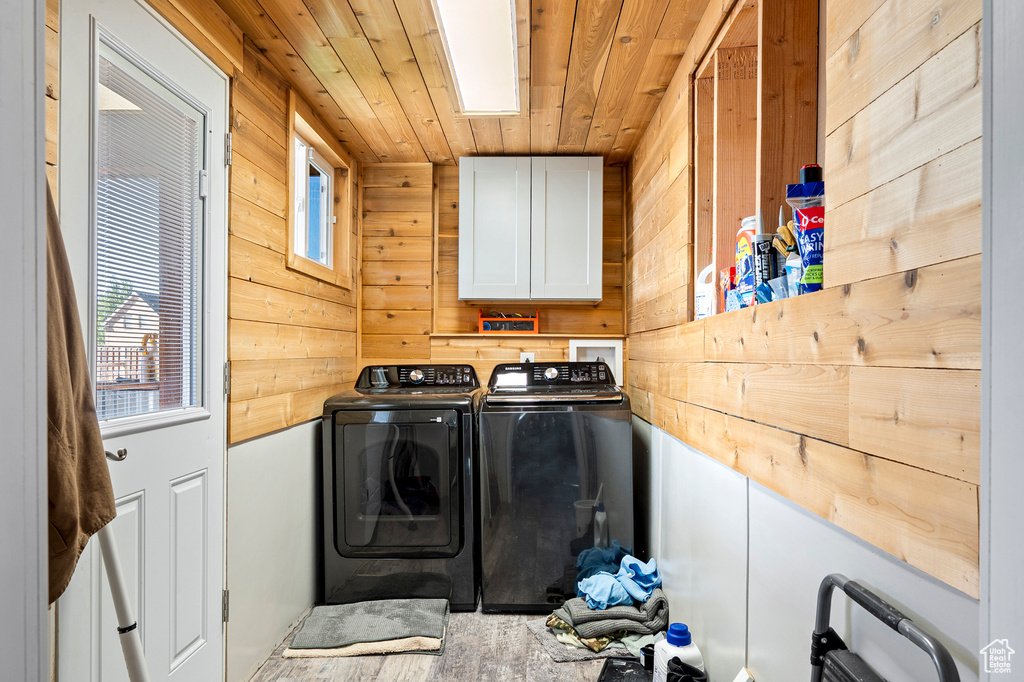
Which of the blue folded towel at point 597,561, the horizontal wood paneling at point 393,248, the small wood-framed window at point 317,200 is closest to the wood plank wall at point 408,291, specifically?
the horizontal wood paneling at point 393,248

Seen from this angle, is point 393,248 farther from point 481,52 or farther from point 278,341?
point 481,52

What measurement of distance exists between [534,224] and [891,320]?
7.88 ft

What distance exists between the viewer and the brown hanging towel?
0.89 metres

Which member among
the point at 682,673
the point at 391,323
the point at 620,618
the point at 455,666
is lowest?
the point at 455,666

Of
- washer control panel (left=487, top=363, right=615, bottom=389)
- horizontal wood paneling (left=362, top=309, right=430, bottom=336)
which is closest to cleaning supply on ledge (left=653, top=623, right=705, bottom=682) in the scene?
washer control panel (left=487, top=363, right=615, bottom=389)

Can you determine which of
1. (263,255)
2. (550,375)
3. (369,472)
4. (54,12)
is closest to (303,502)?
(369,472)

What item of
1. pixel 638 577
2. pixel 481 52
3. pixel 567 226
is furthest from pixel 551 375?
pixel 481 52

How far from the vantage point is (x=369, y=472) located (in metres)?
2.53

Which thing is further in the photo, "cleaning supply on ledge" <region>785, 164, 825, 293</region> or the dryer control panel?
the dryer control panel

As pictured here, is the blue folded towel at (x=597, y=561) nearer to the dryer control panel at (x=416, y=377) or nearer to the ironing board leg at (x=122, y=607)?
the dryer control panel at (x=416, y=377)

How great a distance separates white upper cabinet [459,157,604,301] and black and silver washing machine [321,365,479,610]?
36.7 inches

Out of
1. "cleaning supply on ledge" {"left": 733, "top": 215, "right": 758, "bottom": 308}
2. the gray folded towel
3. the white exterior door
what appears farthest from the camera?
the gray folded towel

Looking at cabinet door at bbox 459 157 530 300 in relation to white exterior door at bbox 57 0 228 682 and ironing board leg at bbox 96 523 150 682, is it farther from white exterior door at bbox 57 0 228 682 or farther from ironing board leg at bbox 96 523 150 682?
ironing board leg at bbox 96 523 150 682

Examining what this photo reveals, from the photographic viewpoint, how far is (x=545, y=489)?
2.53 meters
